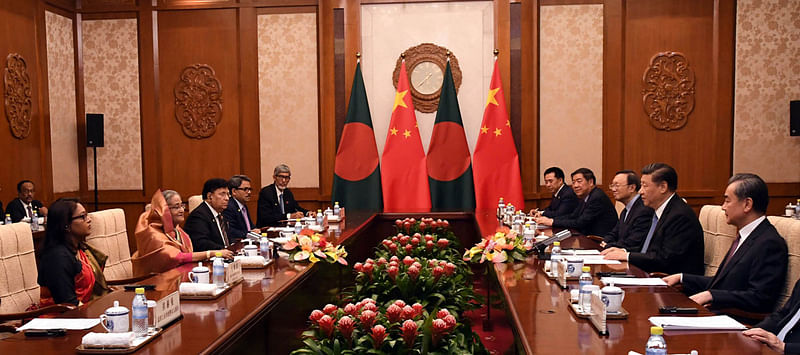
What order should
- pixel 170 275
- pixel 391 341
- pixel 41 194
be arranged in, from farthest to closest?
pixel 41 194 → pixel 170 275 → pixel 391 341

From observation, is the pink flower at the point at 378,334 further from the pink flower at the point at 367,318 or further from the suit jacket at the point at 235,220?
the suit jacket at the point at 235,220

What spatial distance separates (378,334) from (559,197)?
465 centimetres

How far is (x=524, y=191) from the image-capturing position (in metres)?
7.73

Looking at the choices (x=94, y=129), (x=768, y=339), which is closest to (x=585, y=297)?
(x=768, y=339)

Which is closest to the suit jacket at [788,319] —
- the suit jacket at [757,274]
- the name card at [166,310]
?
the suit jacket at [757,274]

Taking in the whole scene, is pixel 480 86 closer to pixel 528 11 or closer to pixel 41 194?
pixel 528 11

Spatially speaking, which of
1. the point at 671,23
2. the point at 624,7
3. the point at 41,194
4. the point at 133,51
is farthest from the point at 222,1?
the point at 671,23

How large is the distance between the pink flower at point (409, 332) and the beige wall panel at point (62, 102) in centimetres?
668

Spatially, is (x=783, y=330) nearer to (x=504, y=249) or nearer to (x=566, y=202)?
(x=504, y=249)

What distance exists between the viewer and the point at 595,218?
5602mm

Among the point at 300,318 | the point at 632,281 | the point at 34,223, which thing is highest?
the point at 632,281

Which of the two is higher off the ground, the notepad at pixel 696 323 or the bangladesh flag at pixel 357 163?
the bangladesh flag at pixel 357 163

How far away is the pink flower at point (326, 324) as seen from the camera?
218 cm

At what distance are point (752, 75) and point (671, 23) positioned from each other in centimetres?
108
